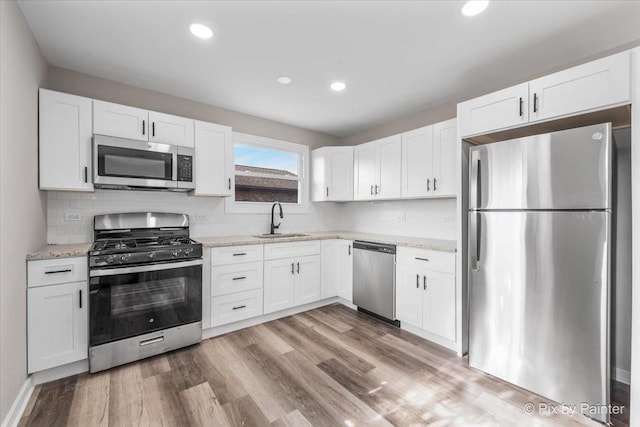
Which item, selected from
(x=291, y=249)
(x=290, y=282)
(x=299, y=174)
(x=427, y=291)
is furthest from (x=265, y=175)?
(x=427, y=291)

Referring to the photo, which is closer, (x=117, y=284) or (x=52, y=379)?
(x=52, y=379)

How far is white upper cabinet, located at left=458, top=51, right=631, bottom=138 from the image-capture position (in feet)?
5.52

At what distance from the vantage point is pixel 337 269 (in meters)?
3.78

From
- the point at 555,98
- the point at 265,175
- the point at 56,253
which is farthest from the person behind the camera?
the point at 265,175

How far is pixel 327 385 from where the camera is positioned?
2.05 m

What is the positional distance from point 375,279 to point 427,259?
0.72 m

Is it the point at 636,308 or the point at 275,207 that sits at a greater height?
the point at 275,207

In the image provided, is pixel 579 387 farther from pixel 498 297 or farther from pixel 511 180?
pixel 511 180

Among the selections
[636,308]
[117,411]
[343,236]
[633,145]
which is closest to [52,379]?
[117,411]

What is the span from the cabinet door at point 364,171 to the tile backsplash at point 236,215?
0.38 meters

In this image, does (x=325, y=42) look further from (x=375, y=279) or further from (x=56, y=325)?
(x=56, y=325)

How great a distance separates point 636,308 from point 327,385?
6.61 ft

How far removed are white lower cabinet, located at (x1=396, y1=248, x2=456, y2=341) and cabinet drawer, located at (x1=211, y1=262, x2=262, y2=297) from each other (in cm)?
160

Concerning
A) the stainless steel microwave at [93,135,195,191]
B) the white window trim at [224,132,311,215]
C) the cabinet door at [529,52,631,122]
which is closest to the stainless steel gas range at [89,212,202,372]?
the stainless steel microwave at [93,135,195,191]
